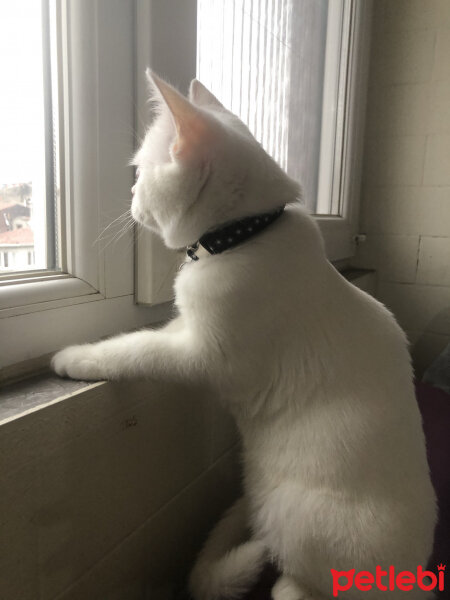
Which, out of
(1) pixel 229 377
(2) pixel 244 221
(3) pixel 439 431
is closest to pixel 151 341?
(1) pixel 229 377

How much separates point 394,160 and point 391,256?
1.32 ft

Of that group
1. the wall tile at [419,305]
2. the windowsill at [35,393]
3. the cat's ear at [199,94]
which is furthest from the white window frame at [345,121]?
the windowsill at [35,393]

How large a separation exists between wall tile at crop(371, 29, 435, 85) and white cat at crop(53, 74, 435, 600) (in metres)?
1.42

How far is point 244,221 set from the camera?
0.70 m

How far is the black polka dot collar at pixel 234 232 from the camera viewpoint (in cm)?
70

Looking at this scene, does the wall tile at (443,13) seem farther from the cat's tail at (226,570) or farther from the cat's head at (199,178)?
the cat's tail at (226,570)

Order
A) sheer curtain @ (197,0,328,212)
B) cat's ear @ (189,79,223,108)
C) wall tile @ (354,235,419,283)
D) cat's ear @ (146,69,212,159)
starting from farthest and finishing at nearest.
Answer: wall tile @ (354,235,419,283)
sheer curtain @ (197,0,328,212)
cat's ear @ (189,79,223,108)
cat's ear @ (146,69,212,159)

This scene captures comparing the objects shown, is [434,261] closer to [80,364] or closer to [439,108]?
[439,108]

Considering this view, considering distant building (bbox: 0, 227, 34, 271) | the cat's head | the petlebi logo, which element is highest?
the cat's head

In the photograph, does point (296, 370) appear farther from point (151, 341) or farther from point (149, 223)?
point (149, 223)

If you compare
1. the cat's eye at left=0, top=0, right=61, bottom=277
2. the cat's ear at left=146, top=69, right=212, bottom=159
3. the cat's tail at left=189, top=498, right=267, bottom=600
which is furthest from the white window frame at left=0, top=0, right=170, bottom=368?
the cat's tail at left=189, top=498, right=267, bottom=600

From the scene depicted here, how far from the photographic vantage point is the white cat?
26.4 inches

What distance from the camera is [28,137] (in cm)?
74

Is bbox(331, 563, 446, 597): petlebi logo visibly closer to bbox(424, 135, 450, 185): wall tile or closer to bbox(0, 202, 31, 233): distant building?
bbox(0, 202, 31, 233): distant building
